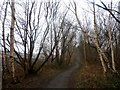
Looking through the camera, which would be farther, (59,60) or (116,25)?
(59,60)

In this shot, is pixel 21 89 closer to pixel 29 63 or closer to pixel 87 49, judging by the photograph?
pixel 29 63

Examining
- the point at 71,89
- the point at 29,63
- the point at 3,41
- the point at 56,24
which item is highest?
the point at 56,24

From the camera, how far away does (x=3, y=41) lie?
21609 millimetres

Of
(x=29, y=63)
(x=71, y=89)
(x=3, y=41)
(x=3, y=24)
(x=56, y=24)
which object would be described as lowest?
(x=71, y=89)

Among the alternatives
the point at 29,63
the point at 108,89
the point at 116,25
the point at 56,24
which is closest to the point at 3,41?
the point at 29,63

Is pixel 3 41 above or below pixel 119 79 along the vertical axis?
above

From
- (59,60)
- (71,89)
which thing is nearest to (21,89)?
(71,89)

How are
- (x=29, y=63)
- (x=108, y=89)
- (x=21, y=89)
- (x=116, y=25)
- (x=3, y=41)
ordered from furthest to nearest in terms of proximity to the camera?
(x=116, y=25), (x=29, y=63), (x=3, y=41), (x=21, y=89), (x=108, y=89)

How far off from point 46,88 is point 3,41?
632 cm

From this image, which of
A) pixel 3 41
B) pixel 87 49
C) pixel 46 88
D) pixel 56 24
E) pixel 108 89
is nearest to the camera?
pixel 108 89

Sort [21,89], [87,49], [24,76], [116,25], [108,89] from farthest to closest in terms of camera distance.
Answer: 1. [87,49]
2. [116,25]
3. [24,76]
4. [21,89]
5. [108,89]

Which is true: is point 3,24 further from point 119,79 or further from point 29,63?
point 119,79

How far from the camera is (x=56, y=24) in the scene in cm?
3916

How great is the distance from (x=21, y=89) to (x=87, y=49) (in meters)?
39.9
